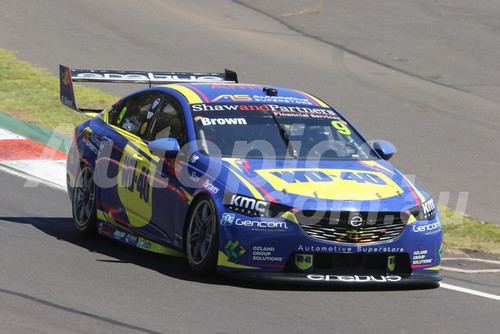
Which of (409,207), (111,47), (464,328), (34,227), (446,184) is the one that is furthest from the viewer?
(111,47)

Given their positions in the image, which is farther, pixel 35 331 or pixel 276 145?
pixel 276 145

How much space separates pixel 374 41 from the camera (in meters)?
20.3

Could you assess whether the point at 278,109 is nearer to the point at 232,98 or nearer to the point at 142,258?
the point at 232,98

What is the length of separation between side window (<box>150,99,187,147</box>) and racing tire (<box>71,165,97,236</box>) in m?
0.93

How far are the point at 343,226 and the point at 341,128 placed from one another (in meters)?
1.79

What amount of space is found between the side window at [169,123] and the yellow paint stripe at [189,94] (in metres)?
0.12

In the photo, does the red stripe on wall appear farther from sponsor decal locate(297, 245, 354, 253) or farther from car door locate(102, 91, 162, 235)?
sponsor decal locate(297, 245, 354, 253)

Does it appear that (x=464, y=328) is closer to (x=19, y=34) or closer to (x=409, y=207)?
(x=409, y=207)

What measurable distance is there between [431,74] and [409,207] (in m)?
10.4

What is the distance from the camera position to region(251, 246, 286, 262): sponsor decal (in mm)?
8297

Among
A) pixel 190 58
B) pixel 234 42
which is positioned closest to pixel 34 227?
pixel 190 58

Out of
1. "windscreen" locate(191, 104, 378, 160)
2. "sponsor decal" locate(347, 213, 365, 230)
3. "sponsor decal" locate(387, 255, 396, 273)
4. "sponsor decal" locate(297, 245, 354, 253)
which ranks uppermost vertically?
"windscreen" locate(191, 104, 378, 160)

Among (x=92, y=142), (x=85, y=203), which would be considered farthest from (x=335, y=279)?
(x=92, y=142)

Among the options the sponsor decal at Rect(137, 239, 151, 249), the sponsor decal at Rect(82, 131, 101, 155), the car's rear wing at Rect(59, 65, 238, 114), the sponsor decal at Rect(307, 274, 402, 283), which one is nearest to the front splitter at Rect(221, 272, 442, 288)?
the sponsor decal at Rect(307, 274, 402, 283)
